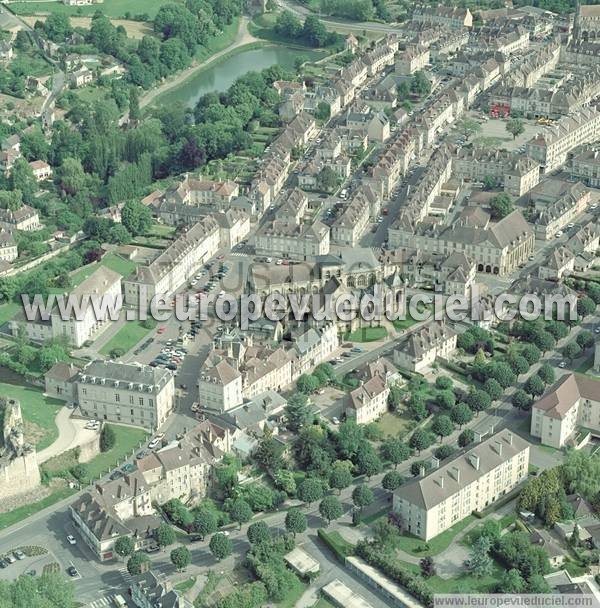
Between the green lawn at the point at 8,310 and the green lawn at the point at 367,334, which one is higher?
the green lawn at the point at 367,334

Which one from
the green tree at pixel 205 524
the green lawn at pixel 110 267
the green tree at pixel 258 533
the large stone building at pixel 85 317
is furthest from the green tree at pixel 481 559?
the green lawn at pixel 110 267

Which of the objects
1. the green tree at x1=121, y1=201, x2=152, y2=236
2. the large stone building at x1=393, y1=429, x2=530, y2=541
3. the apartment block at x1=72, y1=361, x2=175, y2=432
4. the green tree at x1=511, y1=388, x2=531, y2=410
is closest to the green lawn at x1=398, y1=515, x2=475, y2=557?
the large stone building at x1=393, y1=429, x2=530, y2=541

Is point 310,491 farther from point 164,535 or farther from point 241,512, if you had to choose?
point 164,535

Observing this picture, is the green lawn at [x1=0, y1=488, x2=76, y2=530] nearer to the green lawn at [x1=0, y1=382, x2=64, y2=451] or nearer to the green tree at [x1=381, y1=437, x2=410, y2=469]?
the green lawn at [x1=0, y1=382, x2=64, y2=451]

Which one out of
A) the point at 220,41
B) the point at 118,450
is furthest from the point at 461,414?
the point at 220,41

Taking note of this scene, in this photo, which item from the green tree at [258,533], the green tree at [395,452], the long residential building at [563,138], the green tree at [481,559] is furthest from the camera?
the long residential building at [563,138]

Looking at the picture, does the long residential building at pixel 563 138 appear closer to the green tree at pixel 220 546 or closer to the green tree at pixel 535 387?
the green tree at pixel 535 387

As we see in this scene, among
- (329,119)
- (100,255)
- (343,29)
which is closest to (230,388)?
(100,255)
